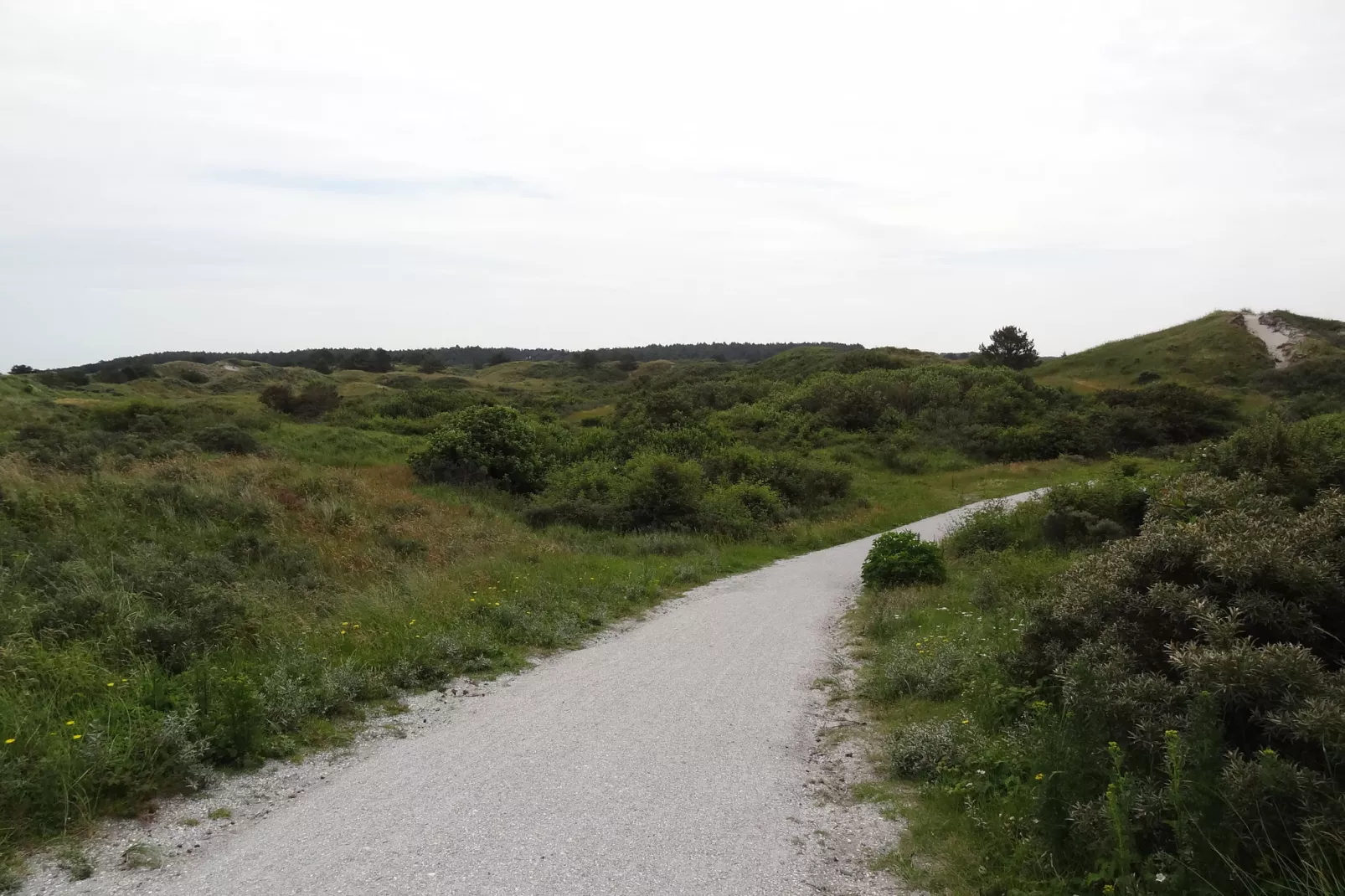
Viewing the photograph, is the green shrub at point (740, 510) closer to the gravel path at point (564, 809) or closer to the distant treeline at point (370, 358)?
the gravel path at point (564, 809)

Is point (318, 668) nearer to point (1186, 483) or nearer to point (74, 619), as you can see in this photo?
point (74, 619)

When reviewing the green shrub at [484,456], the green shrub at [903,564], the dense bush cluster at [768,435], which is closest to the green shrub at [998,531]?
the dense bush cluster at [768,435]

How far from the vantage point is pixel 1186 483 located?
7.81m

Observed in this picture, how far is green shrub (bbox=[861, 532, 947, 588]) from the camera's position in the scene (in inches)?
559

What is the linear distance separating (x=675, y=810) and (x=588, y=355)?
11616 cm

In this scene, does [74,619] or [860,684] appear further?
[860,684]

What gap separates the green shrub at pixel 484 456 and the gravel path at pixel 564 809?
17288mm

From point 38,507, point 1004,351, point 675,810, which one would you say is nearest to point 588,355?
point 1004,351

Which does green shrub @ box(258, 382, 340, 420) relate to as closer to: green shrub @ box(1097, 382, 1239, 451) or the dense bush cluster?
the dense bush cluster

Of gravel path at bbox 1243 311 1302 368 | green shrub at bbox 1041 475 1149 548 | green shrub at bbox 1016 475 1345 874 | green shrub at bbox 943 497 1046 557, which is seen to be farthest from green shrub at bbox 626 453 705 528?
gravel path at bbox 1243 311 1302 368

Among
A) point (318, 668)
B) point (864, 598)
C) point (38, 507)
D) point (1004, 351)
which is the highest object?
point (1004, 351)

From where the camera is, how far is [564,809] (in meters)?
5.31

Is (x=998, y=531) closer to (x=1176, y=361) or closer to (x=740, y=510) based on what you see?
(x=740, y=510)

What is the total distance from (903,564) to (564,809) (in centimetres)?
1012
